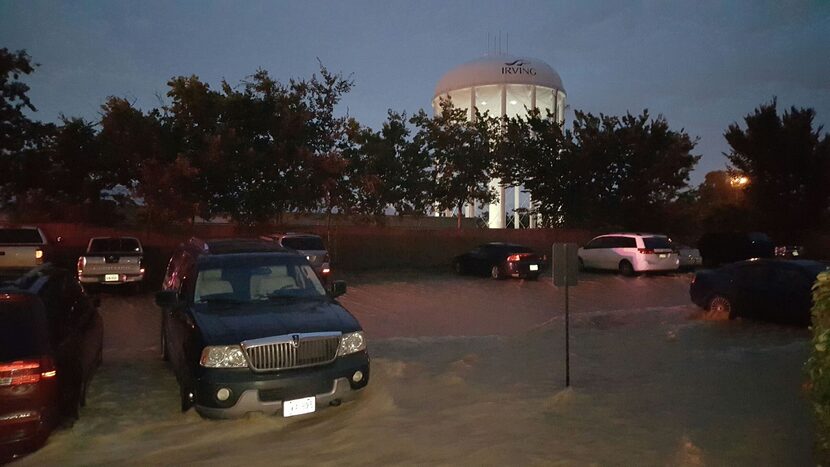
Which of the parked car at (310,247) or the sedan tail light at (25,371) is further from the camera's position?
the parked car at (310,247)

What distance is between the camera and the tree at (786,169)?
31719mm

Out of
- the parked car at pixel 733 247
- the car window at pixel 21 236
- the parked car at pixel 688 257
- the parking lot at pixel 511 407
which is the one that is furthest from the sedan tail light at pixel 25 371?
the parked car at pixel 733 247

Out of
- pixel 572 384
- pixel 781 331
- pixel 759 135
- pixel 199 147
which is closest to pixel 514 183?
pixel 759 135

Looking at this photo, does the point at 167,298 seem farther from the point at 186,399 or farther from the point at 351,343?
the point at 351,343

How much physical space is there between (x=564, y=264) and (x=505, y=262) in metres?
15.7

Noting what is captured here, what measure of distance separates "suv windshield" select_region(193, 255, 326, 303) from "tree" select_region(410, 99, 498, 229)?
24.7 m

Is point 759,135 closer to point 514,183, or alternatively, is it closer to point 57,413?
point 514,183

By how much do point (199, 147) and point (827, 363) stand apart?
68.2ft

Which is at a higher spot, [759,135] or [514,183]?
[759,135]

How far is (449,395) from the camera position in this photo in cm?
778

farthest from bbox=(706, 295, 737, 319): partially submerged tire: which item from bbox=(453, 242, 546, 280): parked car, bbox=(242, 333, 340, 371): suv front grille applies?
bbox=(453, 242, 546, 280): parked car

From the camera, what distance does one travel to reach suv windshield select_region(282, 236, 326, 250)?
20109mm

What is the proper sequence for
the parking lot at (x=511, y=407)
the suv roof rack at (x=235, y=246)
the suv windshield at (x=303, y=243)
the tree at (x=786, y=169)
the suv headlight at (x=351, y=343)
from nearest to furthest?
1. the parking lot at (x=511, y=407)
2. the suv headlight at (x=351, y=343)
3. the suv roof rack at (x=235, y=246)
4. the suv windshield at (x=303, y=243)
5. the tree at (x=786, y=169)

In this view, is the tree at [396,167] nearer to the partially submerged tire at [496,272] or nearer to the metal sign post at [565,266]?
the partially submerged tire at [496,272]
